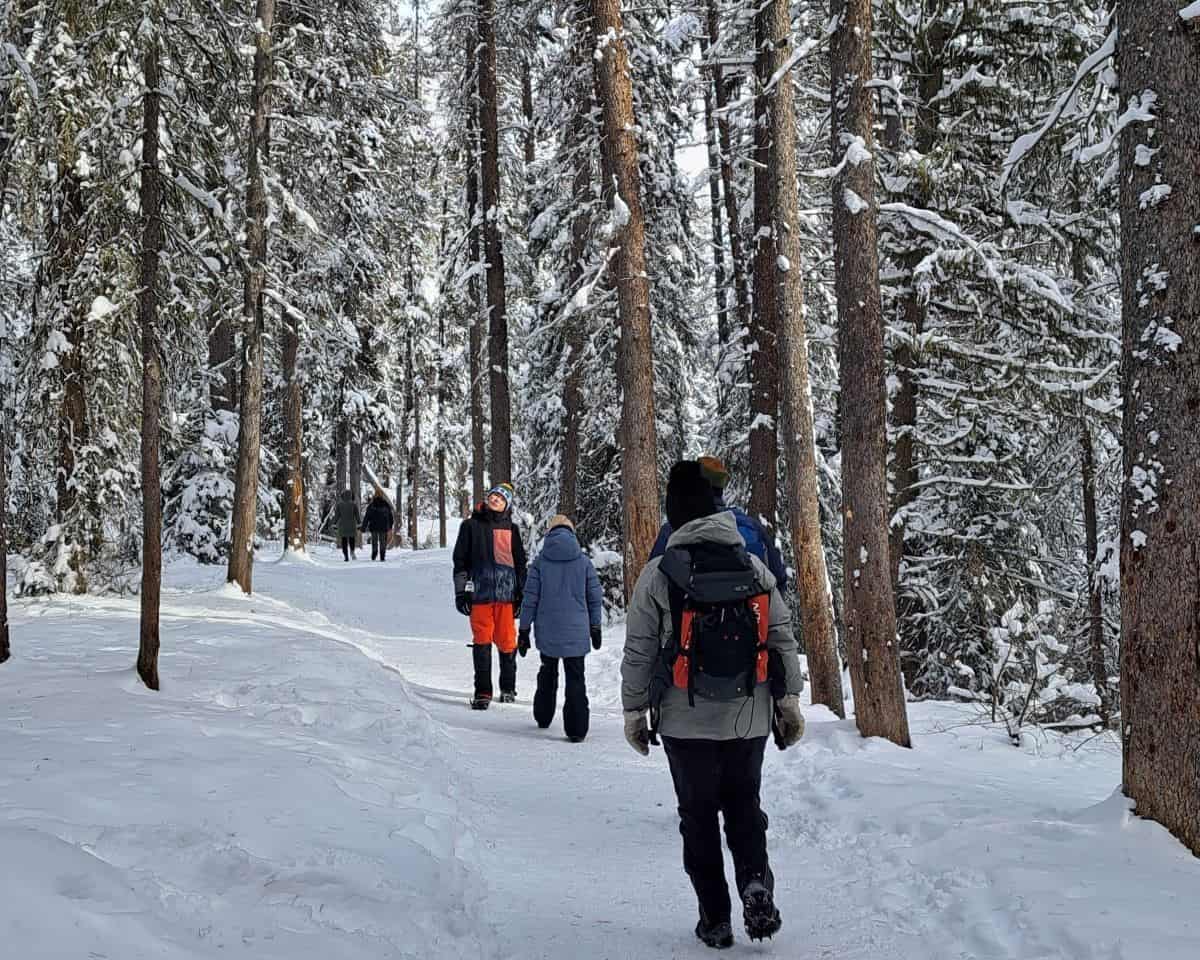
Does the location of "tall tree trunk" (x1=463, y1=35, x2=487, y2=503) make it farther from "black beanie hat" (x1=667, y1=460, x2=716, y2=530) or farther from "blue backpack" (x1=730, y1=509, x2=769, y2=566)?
"black beanie hat" (x1=667, y1=460, x2=716, y2=530)

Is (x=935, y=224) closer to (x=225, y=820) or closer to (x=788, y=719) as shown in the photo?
(x=788, y=719)

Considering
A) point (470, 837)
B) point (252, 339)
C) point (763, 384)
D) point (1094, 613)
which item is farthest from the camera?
point (252, 339)

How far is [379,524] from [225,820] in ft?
85.5

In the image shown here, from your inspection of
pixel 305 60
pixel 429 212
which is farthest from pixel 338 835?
pixel 429 212

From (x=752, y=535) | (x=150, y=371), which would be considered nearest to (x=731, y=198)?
(x=150, y=371)

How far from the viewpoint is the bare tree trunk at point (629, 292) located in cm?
1233

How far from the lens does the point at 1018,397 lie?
512 inches

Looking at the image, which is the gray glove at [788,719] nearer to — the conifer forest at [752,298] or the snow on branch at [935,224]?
the conifer forest at [752,298]

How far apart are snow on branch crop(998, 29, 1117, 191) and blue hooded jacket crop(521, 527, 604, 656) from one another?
17.4ft

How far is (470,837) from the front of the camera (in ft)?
20.7

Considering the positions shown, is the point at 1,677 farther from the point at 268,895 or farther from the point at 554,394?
the point at 554,394

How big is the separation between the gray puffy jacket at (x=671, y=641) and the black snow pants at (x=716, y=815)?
0.25 feet

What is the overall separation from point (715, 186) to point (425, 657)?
14.6 m

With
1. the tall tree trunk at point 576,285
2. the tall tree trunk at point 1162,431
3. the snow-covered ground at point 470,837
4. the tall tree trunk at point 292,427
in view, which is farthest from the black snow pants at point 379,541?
the tall tree trunk at point 1162,431
